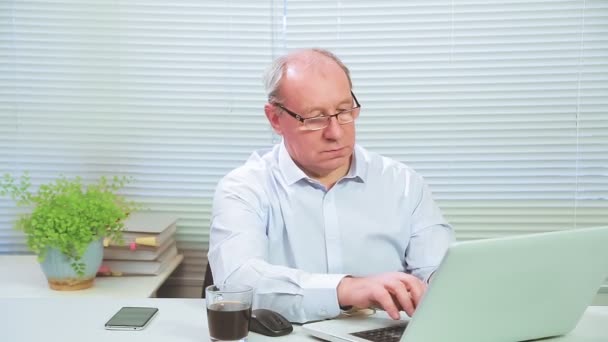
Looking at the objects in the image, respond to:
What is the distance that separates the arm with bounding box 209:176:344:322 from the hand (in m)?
0.05

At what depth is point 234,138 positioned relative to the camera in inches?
114

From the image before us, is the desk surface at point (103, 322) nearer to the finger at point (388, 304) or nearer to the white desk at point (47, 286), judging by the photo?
the finger at point (388, 304)

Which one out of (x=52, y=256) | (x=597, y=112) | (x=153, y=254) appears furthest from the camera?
(x=597, y=112)

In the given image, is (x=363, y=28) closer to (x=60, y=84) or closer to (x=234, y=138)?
(x=234, y=138)

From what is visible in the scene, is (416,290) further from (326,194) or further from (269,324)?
(326,194)

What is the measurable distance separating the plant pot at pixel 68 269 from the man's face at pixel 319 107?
830 millimetres

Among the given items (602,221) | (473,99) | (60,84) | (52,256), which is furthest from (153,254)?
(602,221)

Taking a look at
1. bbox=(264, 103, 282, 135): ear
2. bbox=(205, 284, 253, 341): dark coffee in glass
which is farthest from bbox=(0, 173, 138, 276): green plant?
bbox=(205, 284, 253, 341): dark coffee in glass

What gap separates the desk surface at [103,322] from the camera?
1444 millimetres

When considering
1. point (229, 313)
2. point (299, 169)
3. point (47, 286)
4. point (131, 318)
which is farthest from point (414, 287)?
point (47, 286)

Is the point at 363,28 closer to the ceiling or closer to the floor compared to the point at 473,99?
closer to the ceiling

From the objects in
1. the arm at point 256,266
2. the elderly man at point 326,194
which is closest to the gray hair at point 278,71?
the elderly man at point 326,194

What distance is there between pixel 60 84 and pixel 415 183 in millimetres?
1511

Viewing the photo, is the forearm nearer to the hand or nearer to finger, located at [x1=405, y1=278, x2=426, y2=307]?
the hand
